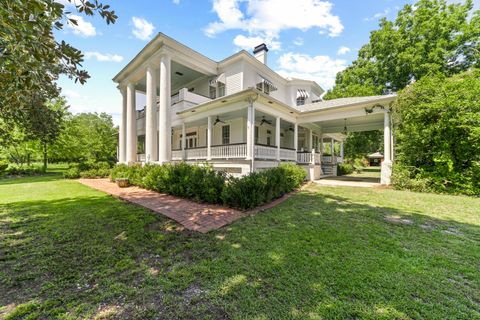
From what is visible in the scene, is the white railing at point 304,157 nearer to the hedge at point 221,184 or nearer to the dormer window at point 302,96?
the hedge at point 221,184

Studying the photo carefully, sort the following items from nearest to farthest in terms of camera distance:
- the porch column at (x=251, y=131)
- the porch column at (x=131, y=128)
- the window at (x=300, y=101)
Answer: the porch column at (x=251, y=131), the porch column at (x=131, y=128), the window at (x=300, y=101)

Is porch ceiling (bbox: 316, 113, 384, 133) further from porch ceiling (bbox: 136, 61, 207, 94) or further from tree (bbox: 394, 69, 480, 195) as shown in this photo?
porch ceiling (bbox: 136, 61, 207, 94)

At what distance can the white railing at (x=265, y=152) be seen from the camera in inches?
409

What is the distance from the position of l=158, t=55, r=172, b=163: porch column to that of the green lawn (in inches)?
263

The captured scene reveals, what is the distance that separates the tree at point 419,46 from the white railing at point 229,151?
59.8 ft

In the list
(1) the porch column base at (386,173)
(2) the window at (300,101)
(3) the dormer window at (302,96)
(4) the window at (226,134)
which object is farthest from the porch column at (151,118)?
(1) the porch column base at (386,173)

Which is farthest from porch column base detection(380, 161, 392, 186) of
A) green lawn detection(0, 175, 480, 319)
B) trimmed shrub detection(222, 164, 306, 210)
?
trimmed shrub detection(222, 164, 306, 210)

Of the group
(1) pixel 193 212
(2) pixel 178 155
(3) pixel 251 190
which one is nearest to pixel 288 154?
(3) pixel 251 190

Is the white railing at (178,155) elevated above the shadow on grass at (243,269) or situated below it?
above

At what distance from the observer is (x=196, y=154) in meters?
12.8

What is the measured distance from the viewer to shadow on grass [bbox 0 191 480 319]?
85.0 inches

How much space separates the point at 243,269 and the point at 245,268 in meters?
0.04

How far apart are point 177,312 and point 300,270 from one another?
173cm

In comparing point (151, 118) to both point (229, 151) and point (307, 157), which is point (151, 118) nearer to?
point (229, 151)
